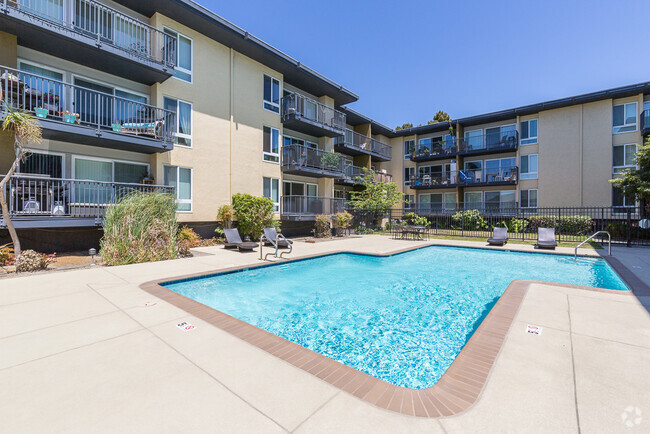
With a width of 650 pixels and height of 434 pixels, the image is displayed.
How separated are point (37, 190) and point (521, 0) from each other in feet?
62.4

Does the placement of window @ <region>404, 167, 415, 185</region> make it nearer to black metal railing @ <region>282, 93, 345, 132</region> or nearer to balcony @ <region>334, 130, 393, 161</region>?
balcony @ <region>334, 130, 393, 161</region>

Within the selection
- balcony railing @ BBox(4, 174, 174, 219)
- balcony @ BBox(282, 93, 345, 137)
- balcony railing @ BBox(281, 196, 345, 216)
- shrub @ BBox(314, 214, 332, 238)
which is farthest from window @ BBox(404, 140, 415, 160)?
balcony railing @ BBox(4, 174, 174, 219)

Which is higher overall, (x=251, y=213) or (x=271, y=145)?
(x=271, y=145)

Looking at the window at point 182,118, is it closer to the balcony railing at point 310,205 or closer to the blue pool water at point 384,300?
the balcony railing at point 310,205

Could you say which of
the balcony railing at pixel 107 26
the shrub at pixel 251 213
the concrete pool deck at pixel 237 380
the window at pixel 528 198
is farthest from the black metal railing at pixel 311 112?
the window at pixel 528 198

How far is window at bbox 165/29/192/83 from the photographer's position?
1245 centimetres

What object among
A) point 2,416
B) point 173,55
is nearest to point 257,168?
point 173,55

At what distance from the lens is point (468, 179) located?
77.8ft

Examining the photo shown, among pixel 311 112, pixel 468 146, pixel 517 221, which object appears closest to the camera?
pixel 311 112

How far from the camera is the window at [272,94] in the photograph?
1634 centimetres

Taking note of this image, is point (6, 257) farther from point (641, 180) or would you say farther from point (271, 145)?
point (641, 180)

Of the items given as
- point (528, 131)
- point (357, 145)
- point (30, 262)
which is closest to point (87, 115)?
point (30, 262)

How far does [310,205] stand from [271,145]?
4278 millimetres

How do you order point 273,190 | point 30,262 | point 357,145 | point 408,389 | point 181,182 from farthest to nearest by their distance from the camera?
point 357,145 → point 273,190 → point 181,182 → point 30,262 → point 408,389
